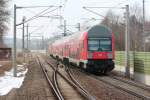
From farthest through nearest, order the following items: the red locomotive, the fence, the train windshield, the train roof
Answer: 1. the train roof
2. the train windshield
3. the red locomotive
4. the fence

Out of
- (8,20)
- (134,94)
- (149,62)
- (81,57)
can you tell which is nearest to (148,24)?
(8,20)

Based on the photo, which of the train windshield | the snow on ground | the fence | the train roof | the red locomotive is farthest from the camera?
the train roof

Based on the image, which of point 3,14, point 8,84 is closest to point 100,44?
point 8,84

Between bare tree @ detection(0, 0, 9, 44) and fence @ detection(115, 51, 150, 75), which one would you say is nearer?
fence @ detection(115, 51, 150, 75)

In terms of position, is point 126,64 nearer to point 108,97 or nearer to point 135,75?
Answer: point 135,75

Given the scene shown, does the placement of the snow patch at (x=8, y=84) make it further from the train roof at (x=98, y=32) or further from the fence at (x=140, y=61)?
the fence at (x=140, y=61)

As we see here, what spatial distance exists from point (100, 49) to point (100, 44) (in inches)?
16.5

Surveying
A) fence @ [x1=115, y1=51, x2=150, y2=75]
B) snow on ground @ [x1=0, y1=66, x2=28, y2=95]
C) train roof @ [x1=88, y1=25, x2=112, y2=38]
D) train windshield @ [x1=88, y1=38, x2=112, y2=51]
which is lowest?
snow on ground @ [x1=0, y1=66, x2=28, y2=95]

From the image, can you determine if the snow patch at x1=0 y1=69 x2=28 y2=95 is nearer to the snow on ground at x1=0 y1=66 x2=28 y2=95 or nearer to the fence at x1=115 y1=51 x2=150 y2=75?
the snow on ground at x1=0 y1=66 x2=28 y2=95

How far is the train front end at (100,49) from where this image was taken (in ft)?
98.8

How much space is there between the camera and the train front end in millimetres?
30109

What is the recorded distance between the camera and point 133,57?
95.6ft

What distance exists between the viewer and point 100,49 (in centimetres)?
3030

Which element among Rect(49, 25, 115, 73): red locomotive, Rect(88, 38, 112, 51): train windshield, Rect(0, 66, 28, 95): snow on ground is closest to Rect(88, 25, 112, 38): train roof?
Rect(49, 25, 115, 73): red locomotive
